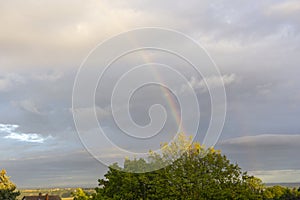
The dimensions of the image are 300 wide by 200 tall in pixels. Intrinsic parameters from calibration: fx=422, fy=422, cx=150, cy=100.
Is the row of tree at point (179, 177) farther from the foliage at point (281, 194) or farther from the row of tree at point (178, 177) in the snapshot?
the foliage at point (281, 194)

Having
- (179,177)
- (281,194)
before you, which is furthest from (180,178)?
(281,194)

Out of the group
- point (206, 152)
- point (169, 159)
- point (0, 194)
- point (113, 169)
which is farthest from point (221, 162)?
point (0, 194)

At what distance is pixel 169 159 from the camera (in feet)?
181

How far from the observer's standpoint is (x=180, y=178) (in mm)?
51656

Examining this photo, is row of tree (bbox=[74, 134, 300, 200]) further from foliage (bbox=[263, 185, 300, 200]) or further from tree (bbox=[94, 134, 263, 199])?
foliage (bbox=[263, 185, 300, 200])

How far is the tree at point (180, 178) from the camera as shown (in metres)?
50.6

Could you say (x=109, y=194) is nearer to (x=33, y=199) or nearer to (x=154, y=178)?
(x=154, y=178)

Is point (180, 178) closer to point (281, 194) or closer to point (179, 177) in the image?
point (179, 177)

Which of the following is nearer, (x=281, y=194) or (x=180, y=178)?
(x=180, y=178)

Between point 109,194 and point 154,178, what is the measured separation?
6050 millimetres

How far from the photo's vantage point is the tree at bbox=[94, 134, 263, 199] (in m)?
50.6

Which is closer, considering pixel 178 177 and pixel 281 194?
pixel 178 177

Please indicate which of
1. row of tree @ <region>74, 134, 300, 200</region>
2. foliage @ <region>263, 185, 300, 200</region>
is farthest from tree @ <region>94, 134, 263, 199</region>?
foliage @ <region>263, 185, 300, 200</region>

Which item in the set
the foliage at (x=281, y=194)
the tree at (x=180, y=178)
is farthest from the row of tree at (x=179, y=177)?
the foliage at (x=281, y=194)
